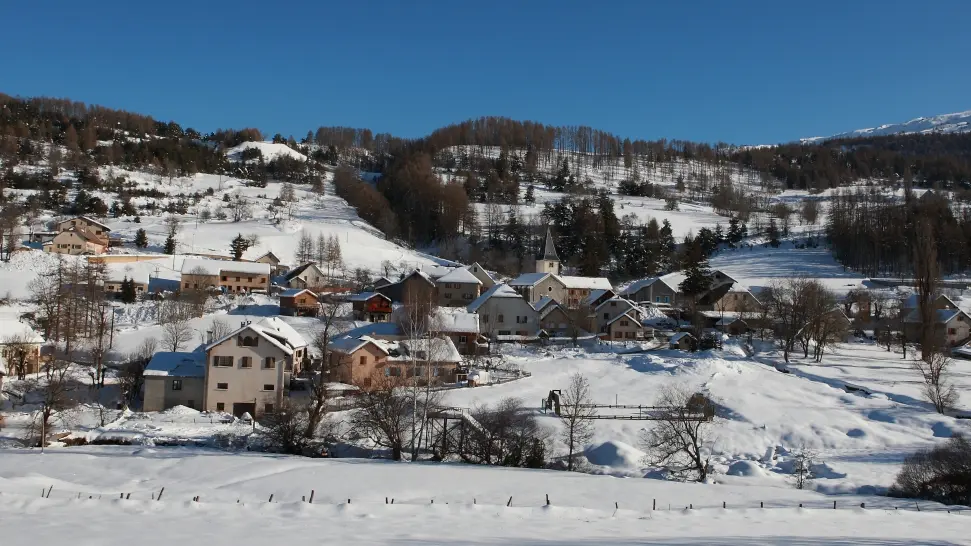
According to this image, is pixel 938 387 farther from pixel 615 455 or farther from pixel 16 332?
pixel 16 332

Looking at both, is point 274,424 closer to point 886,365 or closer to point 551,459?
point 551,459

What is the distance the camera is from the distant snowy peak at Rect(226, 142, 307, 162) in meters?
127

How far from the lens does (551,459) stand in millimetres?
23172

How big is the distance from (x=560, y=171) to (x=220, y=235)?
210ft

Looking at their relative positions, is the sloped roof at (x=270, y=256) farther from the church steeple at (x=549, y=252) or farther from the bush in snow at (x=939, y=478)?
the bush in snow at (x=939, y=478)

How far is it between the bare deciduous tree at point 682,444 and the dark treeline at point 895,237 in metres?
58.4

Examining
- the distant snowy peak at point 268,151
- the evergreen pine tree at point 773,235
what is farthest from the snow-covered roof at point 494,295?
the distant snowy peak at point 268,151

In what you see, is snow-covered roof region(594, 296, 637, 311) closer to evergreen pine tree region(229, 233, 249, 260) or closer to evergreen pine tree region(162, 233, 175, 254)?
evergreen pine tree region(229, 233, 249, 260)

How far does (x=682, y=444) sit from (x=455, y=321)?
2137 centimetres

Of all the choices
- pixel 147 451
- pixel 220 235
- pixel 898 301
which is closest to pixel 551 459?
pixel 147 451

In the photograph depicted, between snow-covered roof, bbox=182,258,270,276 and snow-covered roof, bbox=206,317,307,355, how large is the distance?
22155 millimetres

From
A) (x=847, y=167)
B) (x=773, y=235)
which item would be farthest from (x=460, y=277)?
(x=847, y=167)

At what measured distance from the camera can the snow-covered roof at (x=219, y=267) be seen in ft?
178

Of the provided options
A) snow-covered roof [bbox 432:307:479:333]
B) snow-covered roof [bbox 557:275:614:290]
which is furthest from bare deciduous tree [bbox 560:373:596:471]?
snow-covered roof [bbox 557:275:614:290]
